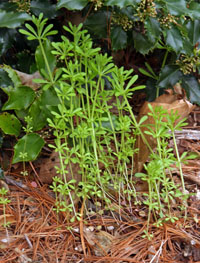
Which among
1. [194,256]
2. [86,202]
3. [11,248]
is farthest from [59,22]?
[194,256]

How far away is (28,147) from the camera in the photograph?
169 cm

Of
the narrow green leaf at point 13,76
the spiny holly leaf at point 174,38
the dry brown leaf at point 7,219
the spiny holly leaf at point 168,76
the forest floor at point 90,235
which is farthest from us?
the spiny holly leaf at point 168,76

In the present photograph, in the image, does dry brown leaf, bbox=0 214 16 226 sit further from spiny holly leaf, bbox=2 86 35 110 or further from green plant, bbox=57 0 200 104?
green plant, bbox=57 0 200 104

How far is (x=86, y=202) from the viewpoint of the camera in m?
1.60

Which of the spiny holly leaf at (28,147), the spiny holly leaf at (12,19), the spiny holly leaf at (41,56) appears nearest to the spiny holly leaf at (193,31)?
the spiny holly leaf at (41,56)

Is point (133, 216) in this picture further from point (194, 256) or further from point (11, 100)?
point (11, 100)

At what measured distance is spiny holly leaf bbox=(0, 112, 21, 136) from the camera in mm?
1732

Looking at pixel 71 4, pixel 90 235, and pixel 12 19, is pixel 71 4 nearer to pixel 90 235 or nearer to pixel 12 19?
pixel 12 19

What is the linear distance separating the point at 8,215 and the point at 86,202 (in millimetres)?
358

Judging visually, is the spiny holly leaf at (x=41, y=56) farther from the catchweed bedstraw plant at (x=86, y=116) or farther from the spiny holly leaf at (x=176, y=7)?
the spiny holly leaf at (x=176, y=7)

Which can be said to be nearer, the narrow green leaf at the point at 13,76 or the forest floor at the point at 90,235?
the forest floor at the point at 90,235

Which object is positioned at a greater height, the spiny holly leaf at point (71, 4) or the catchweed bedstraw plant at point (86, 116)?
the spiny holly leaf at point (71, 4)

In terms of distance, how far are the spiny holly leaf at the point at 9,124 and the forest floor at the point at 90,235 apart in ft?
0.82

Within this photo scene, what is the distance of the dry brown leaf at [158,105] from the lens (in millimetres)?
1719
